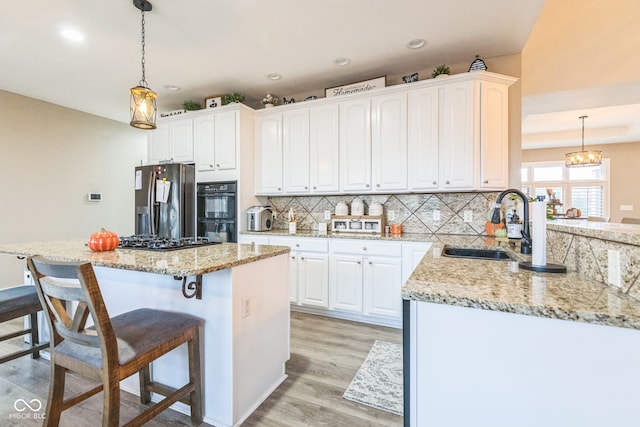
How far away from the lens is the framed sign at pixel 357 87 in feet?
10.8

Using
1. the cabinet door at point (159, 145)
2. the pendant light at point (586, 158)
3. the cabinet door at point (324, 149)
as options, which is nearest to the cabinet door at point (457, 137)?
the cabinet door at point (324, 149)

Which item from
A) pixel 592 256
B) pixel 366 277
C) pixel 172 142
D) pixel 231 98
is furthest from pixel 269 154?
pixel 592 256

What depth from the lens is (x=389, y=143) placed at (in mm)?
3203

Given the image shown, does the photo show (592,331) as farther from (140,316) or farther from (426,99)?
(426,99)

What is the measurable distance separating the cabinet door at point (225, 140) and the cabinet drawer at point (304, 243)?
44.3 inches

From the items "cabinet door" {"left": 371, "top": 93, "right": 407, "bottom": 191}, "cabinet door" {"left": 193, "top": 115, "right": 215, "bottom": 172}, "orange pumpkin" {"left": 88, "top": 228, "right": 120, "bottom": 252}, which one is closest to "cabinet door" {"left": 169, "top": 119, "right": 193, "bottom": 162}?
"cabinet door" {"left": 193, "top": 115, "right": 215, "bottom": 172}

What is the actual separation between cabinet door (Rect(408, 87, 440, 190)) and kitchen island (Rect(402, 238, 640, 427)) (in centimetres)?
206

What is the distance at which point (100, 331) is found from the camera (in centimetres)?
116

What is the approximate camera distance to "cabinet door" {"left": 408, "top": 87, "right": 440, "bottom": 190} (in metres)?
3.01

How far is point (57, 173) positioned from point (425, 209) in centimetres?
513

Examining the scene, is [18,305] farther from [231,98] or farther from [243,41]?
[231,98]

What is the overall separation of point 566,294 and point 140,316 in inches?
75.9

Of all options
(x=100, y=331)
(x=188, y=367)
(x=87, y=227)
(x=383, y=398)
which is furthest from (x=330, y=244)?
(x=87, y=227)

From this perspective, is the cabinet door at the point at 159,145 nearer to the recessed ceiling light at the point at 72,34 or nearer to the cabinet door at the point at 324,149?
the recessed ceiling light at the point at 72,34
